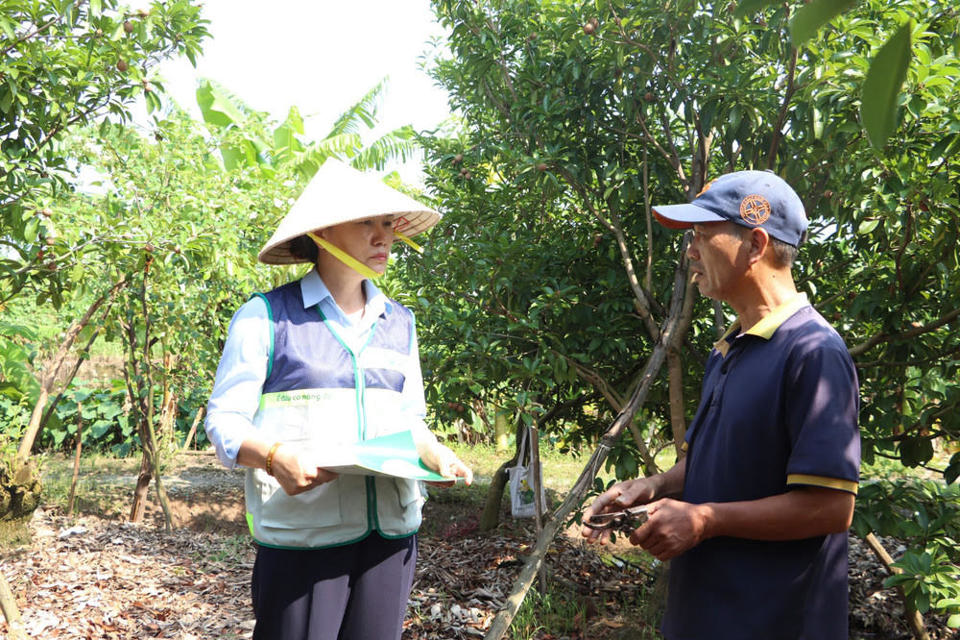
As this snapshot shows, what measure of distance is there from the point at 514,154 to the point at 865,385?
1.95 m

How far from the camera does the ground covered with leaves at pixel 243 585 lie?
384 cm

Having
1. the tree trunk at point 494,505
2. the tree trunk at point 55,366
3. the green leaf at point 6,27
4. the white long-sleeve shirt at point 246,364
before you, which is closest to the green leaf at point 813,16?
the white long-sleeve shirt at point 246,364

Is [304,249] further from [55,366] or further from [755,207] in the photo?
[55,366]

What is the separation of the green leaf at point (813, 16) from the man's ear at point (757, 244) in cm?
106

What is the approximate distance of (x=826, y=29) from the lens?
2994 millimetres

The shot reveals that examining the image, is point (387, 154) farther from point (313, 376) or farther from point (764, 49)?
point (313, 376)

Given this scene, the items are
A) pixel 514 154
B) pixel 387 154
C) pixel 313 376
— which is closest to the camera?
pixel 313 376

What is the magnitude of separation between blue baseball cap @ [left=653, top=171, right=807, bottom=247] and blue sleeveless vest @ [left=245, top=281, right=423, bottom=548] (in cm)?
84

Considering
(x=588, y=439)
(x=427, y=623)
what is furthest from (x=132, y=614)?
(x=588, y=439)

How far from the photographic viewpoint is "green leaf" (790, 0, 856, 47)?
0.56 meters

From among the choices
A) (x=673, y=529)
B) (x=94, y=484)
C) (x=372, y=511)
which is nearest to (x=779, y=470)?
(x=673, y=529)

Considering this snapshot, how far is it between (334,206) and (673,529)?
1117 millimetres

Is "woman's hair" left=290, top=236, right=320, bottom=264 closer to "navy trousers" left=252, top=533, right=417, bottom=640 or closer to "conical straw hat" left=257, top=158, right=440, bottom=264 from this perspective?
"conical straw hat" left=257, top=158, right=440, bottom=264

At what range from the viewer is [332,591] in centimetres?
180
